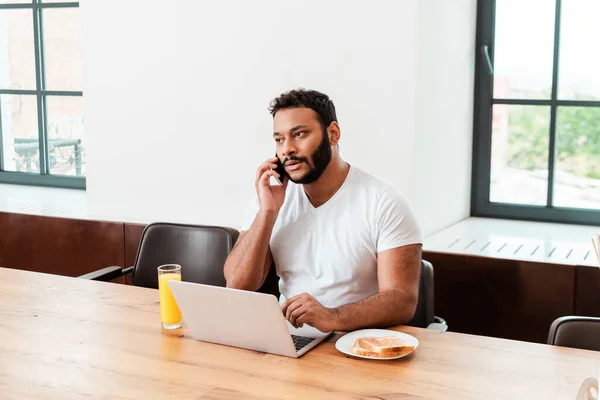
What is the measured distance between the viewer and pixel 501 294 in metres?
2.70

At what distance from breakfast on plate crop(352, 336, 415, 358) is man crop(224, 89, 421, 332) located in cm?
39

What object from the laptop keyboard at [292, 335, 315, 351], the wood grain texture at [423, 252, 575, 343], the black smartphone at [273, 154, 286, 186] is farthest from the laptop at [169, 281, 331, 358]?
the wood grain texture at [423, 252, 575, 343]

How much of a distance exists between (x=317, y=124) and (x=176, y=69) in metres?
1.19

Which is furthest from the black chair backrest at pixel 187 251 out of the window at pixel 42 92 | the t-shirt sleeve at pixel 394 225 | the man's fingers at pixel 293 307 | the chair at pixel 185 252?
the window at pixel 42 92

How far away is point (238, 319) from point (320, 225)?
583 millimetres

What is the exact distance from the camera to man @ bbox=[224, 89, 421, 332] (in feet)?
7.13

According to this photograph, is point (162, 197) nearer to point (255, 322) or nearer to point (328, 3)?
point (328, 3)

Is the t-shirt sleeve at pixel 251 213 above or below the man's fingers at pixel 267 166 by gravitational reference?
below

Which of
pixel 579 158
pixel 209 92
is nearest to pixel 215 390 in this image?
pixel 209 92

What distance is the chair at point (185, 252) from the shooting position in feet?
8.93

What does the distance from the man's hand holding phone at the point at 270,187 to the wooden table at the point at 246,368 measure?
1.62 ft

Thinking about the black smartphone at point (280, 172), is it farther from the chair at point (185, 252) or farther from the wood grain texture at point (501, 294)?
the wood grain texture at point (501, 294)

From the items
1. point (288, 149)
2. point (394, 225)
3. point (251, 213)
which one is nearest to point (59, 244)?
point (251, 213)

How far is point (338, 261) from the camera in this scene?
221 centimetres
